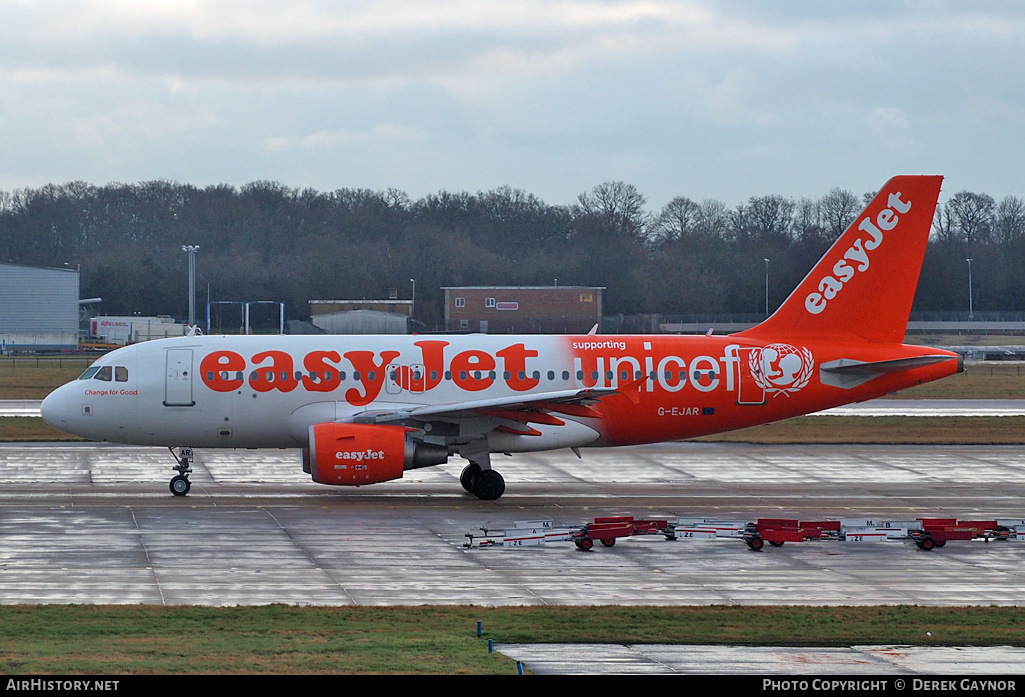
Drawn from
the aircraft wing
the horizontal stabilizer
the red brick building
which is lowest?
the aircraft wing

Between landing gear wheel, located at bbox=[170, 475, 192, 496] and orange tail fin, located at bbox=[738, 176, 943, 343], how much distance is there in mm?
15257

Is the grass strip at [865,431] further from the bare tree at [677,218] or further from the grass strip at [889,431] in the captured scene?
the bare tree at [677,218]

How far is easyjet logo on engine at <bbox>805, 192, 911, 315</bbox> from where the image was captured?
31.1 m

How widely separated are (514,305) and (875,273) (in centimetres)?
6621

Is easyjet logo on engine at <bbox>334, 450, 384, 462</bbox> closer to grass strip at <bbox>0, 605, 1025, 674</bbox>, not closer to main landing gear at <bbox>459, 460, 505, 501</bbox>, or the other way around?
main landing gear at <bbox>459, 460, 505, 501</bbox>

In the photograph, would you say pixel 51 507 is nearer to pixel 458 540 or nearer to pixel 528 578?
pixel 458 540

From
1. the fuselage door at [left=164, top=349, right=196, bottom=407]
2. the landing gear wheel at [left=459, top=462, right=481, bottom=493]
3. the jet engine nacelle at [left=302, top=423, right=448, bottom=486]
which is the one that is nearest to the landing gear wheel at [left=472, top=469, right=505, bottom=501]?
the landing gear wheel at [left=459, top=462, right=481, bottom=493]

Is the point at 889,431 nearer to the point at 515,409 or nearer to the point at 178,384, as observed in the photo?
the point at 515,409

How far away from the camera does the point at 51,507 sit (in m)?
27.4

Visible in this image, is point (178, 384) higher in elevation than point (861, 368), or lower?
lower

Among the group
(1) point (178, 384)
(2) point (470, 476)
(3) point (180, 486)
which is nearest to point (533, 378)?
(2) point (470, 476)

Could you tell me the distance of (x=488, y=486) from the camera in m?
29.5
